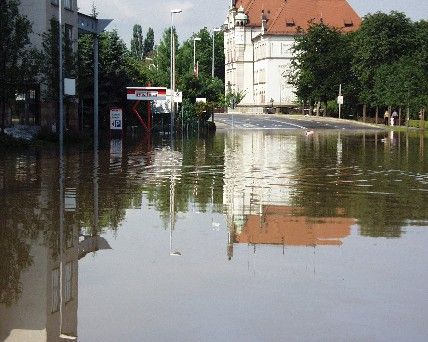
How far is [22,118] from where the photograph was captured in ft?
170

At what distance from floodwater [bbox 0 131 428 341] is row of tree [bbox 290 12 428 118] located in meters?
77.4

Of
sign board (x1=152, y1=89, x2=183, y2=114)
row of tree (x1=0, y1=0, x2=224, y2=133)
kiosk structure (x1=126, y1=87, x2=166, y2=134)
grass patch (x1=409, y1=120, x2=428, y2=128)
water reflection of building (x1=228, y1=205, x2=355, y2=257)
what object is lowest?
grass patch (x1=409, y1=120, x2=428, y2=128)

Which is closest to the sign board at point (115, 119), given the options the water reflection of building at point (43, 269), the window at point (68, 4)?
the window at point (68, 4)

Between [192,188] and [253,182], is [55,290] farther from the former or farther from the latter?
[253,182]

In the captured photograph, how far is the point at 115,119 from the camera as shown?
197 feet

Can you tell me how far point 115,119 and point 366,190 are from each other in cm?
3951

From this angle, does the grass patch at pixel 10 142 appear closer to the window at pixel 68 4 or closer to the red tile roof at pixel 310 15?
the window at pixel 68 4

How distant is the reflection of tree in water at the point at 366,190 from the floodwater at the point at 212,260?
0.05m

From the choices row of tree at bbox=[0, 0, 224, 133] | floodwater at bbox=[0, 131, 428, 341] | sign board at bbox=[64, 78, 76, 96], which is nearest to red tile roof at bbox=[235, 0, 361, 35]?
row of tree at bbox=[0, 0, 224, 133]

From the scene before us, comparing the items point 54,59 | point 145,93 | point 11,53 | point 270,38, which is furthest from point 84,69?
point 270,38

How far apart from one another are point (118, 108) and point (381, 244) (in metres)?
48.4

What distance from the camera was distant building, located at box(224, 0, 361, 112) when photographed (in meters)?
164

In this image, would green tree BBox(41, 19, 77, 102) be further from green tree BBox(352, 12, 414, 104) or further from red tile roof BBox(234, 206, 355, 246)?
green tree BBox(352, 12, 414, 104)

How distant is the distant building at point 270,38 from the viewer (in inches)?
6471
